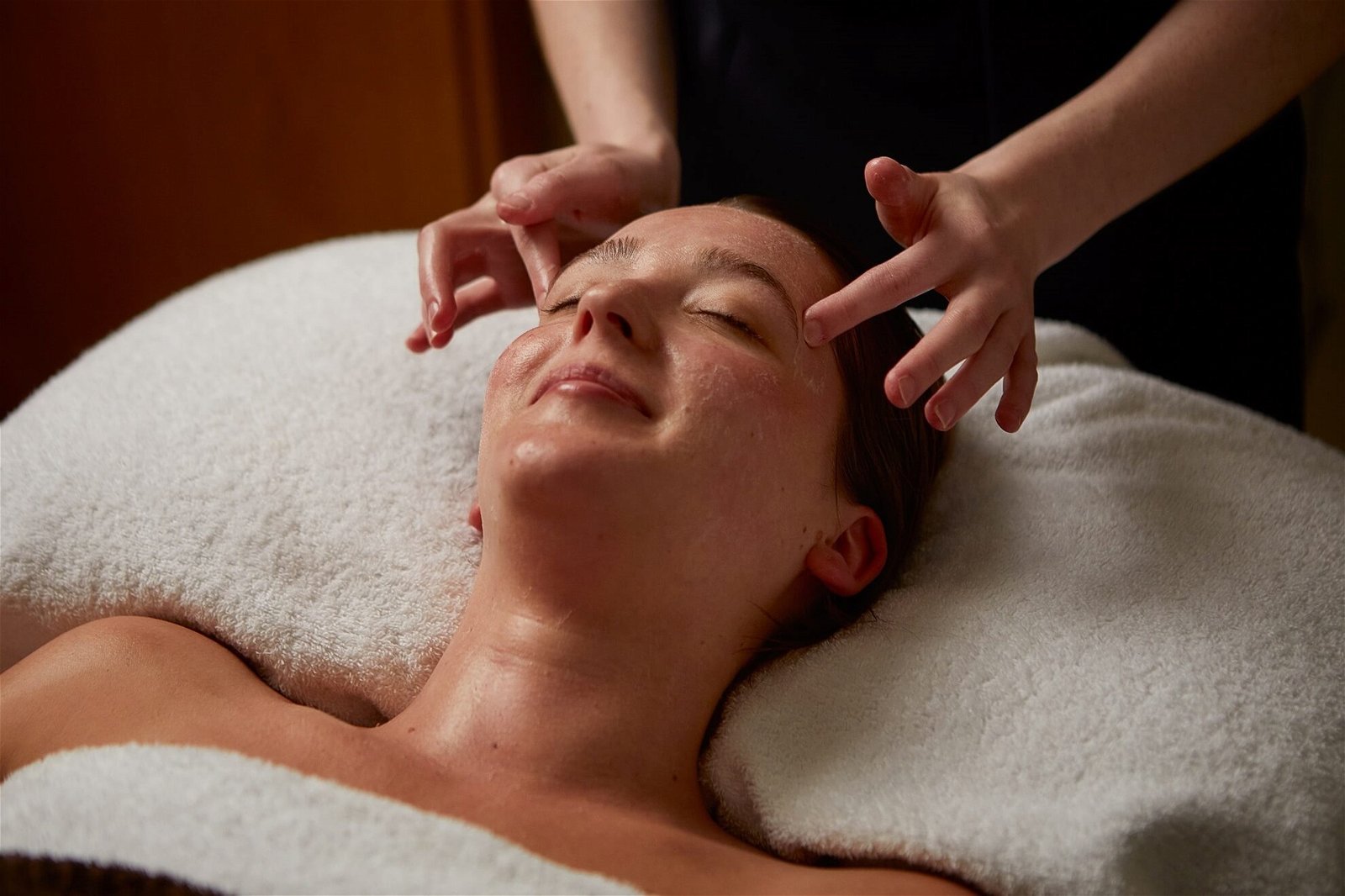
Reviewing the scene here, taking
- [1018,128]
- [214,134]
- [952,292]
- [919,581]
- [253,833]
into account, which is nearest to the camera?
[253,833]

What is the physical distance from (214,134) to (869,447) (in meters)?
1.69

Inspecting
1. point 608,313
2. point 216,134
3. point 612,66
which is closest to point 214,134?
point 216,134

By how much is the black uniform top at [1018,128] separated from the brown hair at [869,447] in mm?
388

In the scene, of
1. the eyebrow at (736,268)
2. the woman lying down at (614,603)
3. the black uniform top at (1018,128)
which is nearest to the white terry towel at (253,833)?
the woman lying down at (614,603)

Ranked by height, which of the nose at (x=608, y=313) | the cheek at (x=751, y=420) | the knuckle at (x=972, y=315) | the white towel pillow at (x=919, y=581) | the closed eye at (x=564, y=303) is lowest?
the white towel pillow at (x=919, y=581)

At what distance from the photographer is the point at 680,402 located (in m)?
0.96

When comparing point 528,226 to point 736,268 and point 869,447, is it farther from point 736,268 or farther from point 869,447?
point 869,447

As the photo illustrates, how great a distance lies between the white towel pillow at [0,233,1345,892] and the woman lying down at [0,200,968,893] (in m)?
0.06

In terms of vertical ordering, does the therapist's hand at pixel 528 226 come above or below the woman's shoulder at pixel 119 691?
above

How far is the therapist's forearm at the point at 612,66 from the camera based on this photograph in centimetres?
146

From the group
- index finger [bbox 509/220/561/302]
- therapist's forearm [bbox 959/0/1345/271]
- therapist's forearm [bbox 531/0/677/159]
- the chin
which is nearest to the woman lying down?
the chin

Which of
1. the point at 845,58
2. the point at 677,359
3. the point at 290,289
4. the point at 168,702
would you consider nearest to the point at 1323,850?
the point at 677,359

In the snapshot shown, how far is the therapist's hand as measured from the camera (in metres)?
1.22

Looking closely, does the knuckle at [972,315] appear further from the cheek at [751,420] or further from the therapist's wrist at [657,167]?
the therapist's wrist at [657,167]
